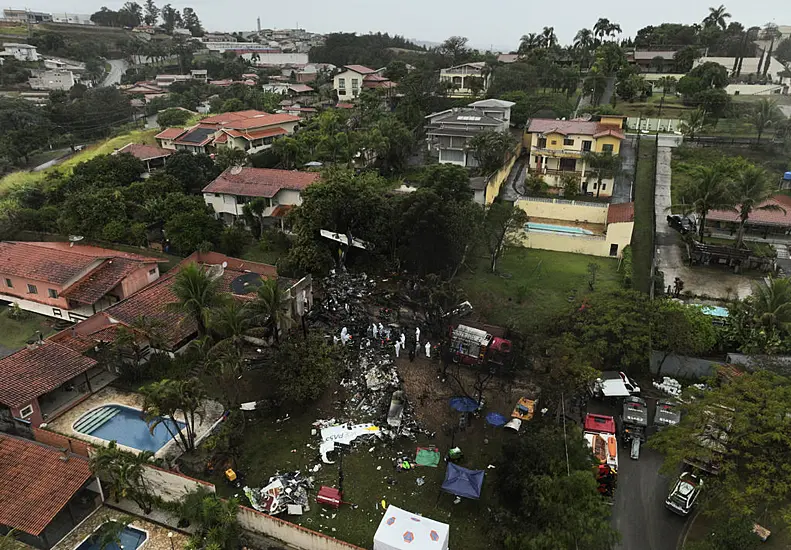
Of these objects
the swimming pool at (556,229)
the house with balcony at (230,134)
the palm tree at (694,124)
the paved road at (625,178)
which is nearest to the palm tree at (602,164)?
the paved road at (625,178)

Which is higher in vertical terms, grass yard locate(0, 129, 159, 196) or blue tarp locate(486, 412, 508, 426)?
grass yard locate(0, 129, 159, 196)

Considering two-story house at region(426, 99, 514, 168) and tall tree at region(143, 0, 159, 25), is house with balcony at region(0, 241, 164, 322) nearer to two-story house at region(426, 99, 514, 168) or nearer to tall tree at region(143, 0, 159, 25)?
two-story house at region(426, 99, 514, 168)

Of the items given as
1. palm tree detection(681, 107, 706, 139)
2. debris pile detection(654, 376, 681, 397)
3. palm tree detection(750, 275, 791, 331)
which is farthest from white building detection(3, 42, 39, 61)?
palm tree detection(750, 275, 791, 331)

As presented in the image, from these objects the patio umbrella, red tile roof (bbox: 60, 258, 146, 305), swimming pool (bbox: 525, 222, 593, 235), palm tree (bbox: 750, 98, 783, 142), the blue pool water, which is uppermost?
palm tree (bbox: 750, 98, 783, 142)

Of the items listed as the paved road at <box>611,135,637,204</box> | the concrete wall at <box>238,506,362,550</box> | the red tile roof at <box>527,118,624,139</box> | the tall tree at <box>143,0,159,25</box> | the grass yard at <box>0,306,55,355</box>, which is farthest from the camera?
the tall tree at <box>143,0,159,25</box>

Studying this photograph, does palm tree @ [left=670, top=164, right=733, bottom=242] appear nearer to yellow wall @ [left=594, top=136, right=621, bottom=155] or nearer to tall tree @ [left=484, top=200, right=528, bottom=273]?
tall tree @ [left=484, top=200, right=528, bottom=273]

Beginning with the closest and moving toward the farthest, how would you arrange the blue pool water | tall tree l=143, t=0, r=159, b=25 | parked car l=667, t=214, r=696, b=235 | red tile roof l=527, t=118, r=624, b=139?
1. the blue pool water
2. parked car l=667, t=214, r=696, b=235
3. red tile roof l=527, t=118, r=624, b=139
4. tall tree l=143, t=0, r=159, b=25

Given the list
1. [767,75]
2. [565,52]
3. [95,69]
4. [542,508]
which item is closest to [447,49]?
[565,52]

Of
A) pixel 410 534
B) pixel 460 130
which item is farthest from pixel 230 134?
pixel 410 534

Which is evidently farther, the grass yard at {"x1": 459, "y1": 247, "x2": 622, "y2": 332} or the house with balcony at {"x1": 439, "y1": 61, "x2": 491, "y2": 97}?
the house with balcony at {"x1": 439, "y1": 61, "x2": 491, "y2": 97}
